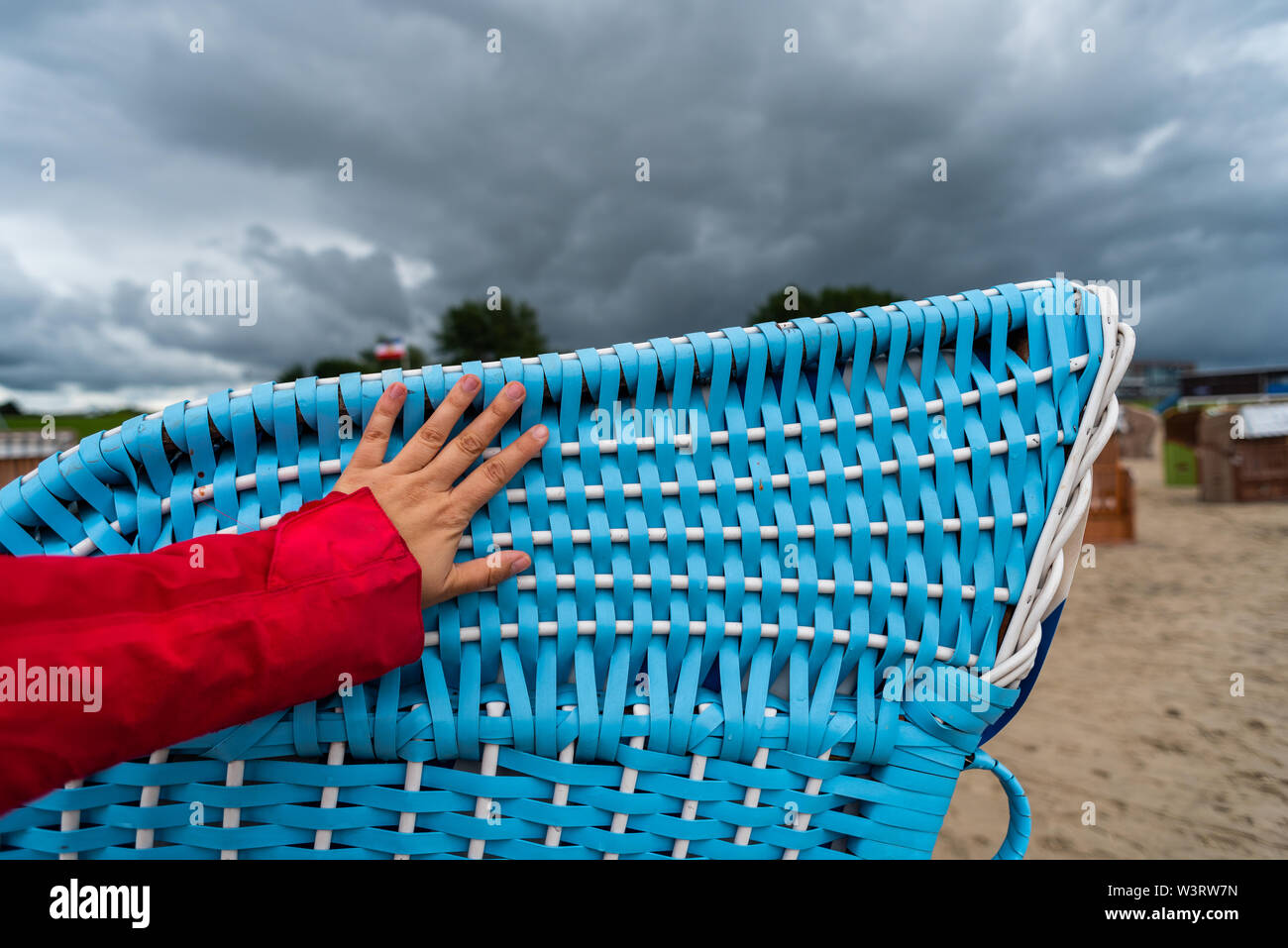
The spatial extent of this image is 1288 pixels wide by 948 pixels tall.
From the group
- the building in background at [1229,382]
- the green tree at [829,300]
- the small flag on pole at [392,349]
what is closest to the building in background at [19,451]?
the small flag on pole at [392,349]

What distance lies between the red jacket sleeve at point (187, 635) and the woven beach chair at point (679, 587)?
0.08 m

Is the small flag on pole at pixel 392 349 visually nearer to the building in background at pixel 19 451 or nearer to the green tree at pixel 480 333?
the building in background at pixel 19 451

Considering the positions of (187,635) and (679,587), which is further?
(679,587)

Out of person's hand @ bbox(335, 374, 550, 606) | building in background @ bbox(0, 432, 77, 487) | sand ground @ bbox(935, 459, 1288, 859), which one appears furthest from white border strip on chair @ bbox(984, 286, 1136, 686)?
building in background @ bbox(0, 432, 77, 487)

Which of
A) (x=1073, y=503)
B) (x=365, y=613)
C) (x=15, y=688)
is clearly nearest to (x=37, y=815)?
(x=15, y=688)

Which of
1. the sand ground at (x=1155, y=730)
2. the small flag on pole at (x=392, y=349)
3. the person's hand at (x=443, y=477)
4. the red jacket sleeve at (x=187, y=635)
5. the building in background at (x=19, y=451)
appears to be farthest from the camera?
the small flag on pole at (x=392, y=349)

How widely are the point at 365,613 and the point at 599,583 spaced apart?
0.70 ft

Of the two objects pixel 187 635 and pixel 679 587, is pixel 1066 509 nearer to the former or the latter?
pixel 679 587

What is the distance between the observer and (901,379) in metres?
0.70

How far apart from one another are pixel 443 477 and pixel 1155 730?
325cm

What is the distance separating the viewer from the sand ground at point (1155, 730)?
198 cm

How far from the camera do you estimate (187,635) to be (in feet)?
1.64

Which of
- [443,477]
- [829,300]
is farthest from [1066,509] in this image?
[829,300]

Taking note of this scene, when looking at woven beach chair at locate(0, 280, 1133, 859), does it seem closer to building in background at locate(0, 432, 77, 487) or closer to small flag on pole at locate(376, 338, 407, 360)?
building in background at locate(0, 432, 77, 487)
